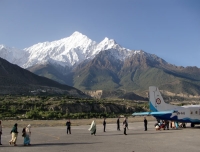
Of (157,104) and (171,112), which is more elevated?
(157,104)

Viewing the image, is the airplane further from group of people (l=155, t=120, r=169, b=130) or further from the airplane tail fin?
group of people (l=155, t=120, r=169, b=130)

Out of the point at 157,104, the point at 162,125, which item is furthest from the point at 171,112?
the point at 157,104

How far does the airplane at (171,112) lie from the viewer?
30.3 metres

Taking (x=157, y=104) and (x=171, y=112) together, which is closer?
(x=171, y=112)

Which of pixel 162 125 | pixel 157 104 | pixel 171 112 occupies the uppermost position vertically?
pixel 157 104

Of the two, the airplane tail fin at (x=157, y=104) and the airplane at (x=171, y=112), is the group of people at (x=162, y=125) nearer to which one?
the airplane at (x=171, y=112)

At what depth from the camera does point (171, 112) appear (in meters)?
30.3

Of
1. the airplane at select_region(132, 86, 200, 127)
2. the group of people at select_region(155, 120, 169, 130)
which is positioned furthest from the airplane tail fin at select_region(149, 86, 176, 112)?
the group of people at select_region(155, 120, 169, 130)

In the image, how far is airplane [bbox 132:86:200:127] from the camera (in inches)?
1194

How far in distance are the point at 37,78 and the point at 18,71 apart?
12001mm

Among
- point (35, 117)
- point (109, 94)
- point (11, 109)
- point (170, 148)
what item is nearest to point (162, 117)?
point (170, 148)

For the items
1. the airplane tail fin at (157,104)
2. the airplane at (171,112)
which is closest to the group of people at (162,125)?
the airplane at (171,112)

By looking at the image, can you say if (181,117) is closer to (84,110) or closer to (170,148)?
(170,148)

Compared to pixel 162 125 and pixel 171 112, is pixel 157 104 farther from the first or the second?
pixel 162 125
